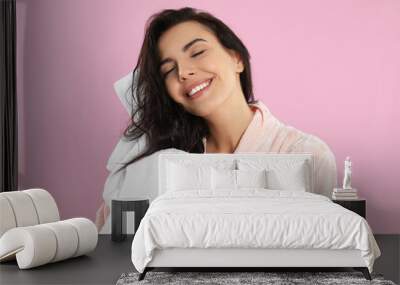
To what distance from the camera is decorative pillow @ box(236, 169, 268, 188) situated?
6148mm

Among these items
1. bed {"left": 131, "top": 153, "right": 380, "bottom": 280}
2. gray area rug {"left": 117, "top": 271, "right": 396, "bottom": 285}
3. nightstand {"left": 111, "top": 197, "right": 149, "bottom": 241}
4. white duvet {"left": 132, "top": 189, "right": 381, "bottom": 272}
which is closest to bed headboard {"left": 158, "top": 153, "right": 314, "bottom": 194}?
nightstand {"left": 111, "top": 197, "right": 149, "bottom": 241}

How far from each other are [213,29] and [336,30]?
126 cm

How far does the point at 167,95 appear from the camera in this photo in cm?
673

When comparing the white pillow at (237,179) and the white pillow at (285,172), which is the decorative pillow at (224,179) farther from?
the white pillow at (285,172)

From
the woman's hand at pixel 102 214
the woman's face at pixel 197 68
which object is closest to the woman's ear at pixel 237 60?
the woman's face at pixel 197 68

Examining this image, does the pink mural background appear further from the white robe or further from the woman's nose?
the woman's nose

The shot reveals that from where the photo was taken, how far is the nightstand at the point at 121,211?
6.45 m

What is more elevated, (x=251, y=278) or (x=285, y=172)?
(x=285, y=172)

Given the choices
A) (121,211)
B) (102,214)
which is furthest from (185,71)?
(102,214)

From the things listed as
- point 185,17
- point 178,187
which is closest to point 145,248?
point 178,187

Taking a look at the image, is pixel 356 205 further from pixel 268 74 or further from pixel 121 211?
pixel 121 211

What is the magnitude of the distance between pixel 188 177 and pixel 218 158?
1.49 feet

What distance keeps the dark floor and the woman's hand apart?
0.76 meters

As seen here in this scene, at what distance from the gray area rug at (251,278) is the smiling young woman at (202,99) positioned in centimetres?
195
